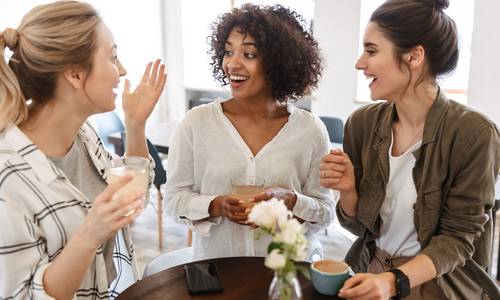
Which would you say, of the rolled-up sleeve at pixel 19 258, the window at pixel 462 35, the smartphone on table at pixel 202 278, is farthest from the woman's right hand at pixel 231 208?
the window at pixel 462 35

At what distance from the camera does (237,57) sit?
161cm

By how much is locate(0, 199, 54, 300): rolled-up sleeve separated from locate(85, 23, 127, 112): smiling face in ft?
1.15

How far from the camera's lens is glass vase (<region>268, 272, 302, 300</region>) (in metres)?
0.90

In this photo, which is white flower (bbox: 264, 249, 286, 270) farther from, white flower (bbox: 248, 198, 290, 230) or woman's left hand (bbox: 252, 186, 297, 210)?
woman's left hand (bbox: 252, 186, 297, 210)

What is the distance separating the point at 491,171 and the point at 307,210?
56 centimetres

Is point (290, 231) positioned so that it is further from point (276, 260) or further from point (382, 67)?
point (382, 67)

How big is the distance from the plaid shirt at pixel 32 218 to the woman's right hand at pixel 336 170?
2.24 ft

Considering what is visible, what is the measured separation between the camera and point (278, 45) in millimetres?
1631

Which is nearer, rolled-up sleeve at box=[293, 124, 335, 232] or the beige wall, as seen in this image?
rolled-up sleeve at box=[293, 124, 335, 232]

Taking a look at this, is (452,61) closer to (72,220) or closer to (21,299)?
(72,220)

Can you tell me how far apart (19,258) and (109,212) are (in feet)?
0.87

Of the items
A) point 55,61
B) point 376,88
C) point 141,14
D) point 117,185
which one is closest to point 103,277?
point 117,185

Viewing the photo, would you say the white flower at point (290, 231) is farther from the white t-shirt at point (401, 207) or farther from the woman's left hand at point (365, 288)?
the white t-shirt at point (401, 207)

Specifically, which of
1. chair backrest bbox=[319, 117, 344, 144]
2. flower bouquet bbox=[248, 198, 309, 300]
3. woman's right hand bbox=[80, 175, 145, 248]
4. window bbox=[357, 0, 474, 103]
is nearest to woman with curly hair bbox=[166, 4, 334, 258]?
woman's right hand bbox=[80, 175, 145, 248]
